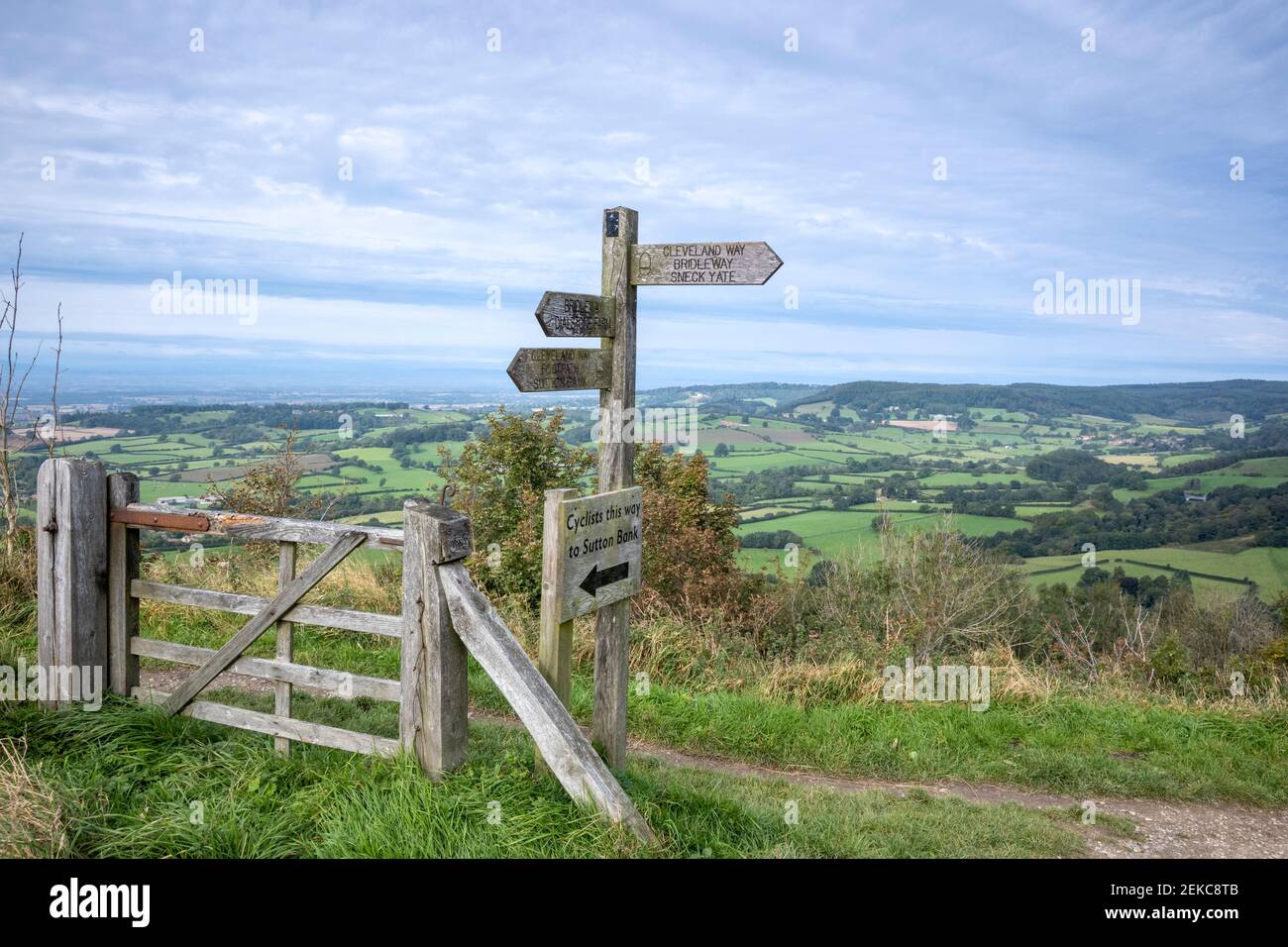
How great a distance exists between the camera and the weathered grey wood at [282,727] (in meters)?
4.81

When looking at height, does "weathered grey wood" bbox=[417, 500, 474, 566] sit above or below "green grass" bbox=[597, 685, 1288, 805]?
above

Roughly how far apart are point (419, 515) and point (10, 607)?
6.50 metres

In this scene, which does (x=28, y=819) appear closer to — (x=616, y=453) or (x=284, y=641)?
(x=284, y=641)

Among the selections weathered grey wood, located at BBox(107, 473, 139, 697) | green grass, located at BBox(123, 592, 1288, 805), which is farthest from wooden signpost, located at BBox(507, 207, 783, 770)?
weathered grey wood, located at BBox(107, 473, 139, 697)

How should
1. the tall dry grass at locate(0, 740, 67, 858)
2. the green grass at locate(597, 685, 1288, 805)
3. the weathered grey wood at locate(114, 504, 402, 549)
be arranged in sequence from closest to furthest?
1. the tall dry grass at locate(0, 740, 67, 858)
2. the weathered grey wood at locate(114, 504, 402, 549)
3. the green grass at locate(597, 685, 1288, 805)

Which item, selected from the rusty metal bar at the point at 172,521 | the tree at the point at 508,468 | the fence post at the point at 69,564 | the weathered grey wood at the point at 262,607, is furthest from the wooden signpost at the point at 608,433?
the tree at the point at 508,468

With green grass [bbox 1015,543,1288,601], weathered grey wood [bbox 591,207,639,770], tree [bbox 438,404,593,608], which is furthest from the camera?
green grass [bbox 1015,543,1288,601]

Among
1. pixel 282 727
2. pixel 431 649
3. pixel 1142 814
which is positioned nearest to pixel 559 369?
pixel 431 649

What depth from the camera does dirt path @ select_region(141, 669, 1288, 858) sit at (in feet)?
18.2

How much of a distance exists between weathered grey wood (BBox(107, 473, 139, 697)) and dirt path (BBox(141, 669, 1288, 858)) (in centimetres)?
260

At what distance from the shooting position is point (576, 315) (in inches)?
203

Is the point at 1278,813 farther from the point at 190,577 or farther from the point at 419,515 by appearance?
the point at 190,577

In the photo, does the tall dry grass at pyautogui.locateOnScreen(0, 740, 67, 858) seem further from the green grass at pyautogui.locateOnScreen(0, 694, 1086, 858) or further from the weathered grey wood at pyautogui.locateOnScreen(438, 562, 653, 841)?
the weathered grey wood at pyautogui.locateOnScreen(438, 562, 653, 841)
